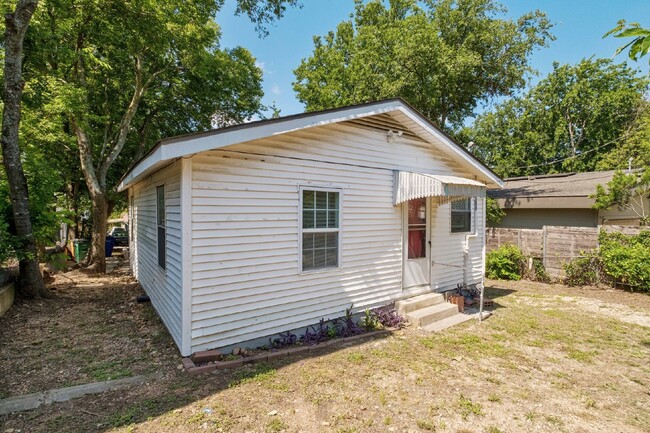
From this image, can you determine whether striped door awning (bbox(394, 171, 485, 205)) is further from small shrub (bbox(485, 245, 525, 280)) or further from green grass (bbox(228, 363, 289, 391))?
small shrub (bbox(485, 245, 525, 280))

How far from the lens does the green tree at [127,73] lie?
8445mm

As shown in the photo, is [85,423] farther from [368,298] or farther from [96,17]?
[96,17]

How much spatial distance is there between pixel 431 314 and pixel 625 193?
7860 mm

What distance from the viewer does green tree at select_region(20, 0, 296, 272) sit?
8.45 metres

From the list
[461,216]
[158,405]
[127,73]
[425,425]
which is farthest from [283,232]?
[127,73]

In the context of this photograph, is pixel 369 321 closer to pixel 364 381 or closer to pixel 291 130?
pixel 364 381

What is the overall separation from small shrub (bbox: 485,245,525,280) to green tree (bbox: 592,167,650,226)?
2.59 metres

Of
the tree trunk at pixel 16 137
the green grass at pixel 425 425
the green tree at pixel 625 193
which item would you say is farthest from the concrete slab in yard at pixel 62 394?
the green tree at pixel 625 193

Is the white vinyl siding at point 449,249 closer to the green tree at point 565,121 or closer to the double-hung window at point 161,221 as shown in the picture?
the double-hung window at point 161,221

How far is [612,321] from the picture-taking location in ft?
21.2

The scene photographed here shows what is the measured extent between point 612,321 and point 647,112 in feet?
68.2

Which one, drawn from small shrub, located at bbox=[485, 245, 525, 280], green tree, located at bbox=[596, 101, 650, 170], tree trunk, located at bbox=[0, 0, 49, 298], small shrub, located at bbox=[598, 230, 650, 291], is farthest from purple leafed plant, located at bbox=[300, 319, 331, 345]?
green tree, located at bbox=[596, 101, 650, 170]

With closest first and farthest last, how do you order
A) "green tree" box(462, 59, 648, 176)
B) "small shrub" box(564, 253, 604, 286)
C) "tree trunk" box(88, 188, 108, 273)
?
"small shrub" box(564, 253, 604, 286) < "tree trunk" box(88, 188, 108, 273) < "green tree" box(462, 59, 648, 176)

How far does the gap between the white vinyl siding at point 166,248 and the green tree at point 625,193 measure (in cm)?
1143
